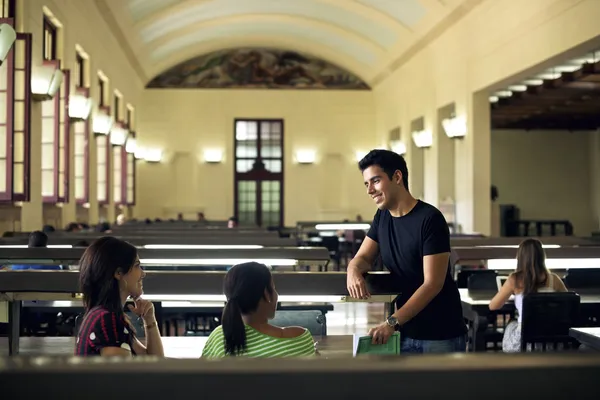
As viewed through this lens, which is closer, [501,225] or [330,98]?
[501,225]

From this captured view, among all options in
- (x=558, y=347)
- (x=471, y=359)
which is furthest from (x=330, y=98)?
(x=471, y=359)

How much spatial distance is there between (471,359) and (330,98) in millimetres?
30268

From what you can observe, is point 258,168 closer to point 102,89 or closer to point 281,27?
point 281,27

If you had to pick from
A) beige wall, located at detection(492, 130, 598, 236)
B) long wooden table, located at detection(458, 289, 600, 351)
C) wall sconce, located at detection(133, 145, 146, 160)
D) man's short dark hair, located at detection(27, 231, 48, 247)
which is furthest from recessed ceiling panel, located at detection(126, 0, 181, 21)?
long wooden table, located at detection(458, 289, 600, 351)

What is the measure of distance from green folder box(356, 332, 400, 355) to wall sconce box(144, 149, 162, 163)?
27.6m

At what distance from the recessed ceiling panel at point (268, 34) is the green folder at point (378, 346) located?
23.7m

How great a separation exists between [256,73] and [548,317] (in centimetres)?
2581

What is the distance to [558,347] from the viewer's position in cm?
577

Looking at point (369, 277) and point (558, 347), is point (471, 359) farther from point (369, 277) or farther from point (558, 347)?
point (558, 347)

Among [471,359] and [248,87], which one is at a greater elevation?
[248,87]

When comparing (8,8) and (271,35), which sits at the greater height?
(271,35)

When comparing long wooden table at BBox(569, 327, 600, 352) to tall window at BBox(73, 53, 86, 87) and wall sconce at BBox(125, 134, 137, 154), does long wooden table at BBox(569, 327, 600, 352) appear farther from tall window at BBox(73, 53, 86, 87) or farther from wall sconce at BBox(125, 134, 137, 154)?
wall sconce at BBox(125, 134, 137, 154)

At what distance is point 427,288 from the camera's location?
3.25 meters

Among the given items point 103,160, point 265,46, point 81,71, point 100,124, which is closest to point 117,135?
point 103,160
